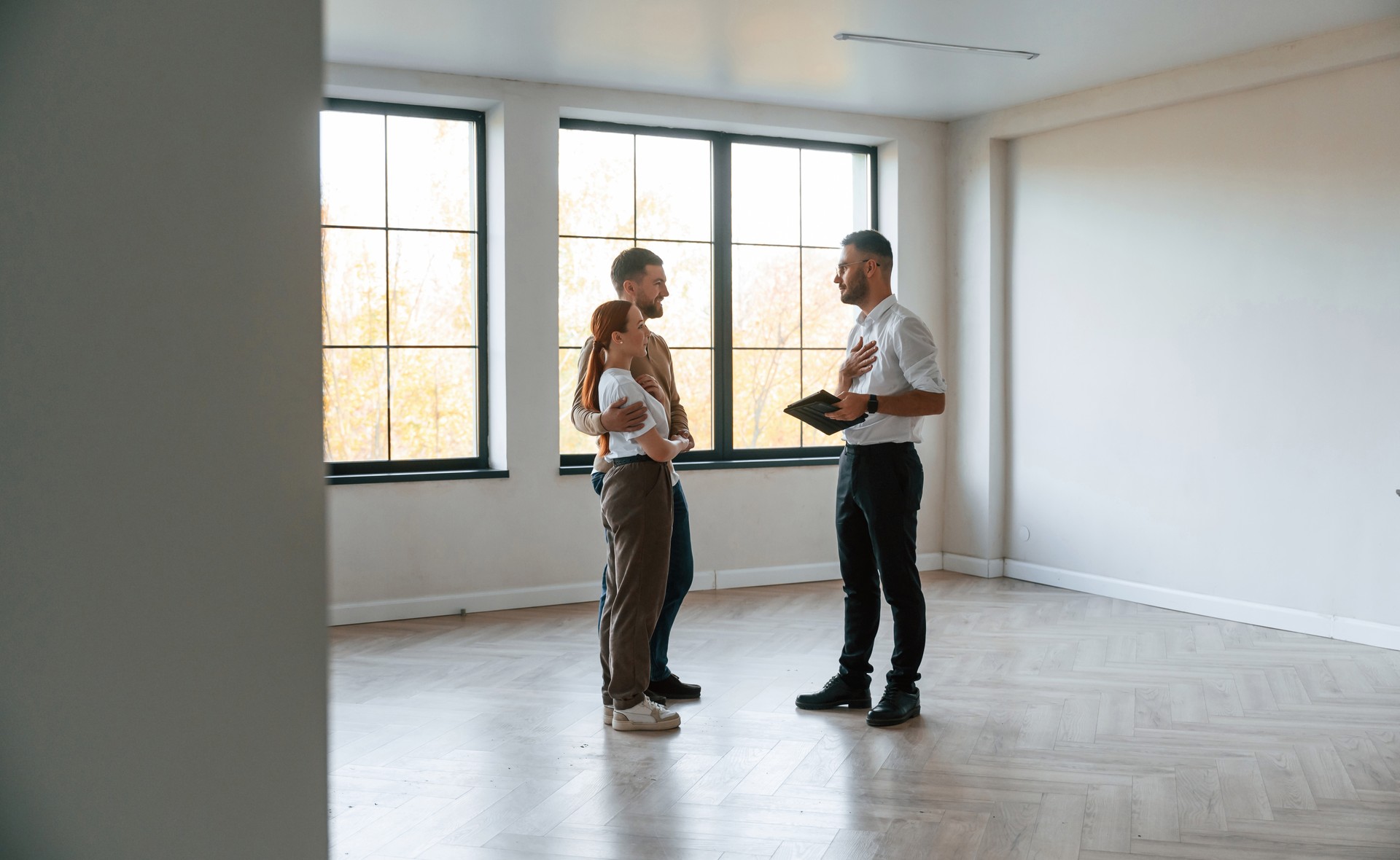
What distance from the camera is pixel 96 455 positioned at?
1.14m

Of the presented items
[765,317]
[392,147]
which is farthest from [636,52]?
[765,317]

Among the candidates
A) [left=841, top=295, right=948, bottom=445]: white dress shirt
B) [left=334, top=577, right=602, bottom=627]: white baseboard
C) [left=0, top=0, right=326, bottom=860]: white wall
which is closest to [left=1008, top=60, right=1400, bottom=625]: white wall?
[left=841, top=295, right=948, bottom=445]: white dress shirt

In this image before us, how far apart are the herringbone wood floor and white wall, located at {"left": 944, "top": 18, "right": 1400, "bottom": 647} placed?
0.67 metres

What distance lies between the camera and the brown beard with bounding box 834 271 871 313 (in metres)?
4.18

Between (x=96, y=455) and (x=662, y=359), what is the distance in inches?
126

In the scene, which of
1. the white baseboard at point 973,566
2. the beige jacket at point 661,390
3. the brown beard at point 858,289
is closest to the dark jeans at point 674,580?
the beige jacket at point 661,390

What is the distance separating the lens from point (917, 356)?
402 centimetres

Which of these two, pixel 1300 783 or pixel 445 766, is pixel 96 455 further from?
pixel 1300 783

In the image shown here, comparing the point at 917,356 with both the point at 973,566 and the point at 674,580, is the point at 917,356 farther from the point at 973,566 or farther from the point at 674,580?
the point at 973,566

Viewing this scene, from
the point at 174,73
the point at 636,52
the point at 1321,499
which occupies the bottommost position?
the point at 1321,499

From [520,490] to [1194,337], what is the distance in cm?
393

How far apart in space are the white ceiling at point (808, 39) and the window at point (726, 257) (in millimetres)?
526

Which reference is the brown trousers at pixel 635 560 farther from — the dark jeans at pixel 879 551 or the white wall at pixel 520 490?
the white wall at pixel 520 490

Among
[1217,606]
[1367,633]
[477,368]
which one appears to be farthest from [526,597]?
[1367,633]
